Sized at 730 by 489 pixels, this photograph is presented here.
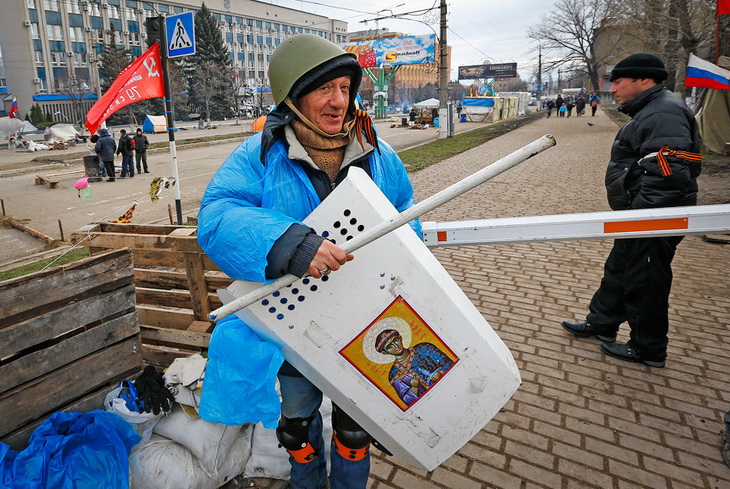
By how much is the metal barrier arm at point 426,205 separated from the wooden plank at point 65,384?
1.47 meters

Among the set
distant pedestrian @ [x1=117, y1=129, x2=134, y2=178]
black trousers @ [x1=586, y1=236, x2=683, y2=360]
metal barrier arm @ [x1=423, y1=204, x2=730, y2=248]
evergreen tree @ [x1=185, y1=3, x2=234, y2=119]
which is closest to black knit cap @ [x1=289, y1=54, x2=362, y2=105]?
metal barrier arm @ [x1=423, y1=204, x2=730, y2=248]

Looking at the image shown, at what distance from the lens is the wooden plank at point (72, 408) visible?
7.17 feet

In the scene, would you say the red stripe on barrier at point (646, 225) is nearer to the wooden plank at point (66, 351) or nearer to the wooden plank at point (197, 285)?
the wooden plank at point (197, 285)

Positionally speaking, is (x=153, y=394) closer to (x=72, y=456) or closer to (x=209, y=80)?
(x=72, y=456)

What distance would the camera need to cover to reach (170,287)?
137 inches

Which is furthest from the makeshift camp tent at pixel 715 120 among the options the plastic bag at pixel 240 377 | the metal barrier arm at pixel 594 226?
the plastic bag at pixel 240 377

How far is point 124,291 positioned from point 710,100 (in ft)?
55.7

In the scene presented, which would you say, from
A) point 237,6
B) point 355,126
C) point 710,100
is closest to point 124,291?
point 355,126

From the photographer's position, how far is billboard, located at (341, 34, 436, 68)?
44938mm

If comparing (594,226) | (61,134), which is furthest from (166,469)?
(61,134)

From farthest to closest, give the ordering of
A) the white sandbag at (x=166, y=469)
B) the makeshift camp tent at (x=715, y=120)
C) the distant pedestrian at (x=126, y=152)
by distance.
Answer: the distant pedestrian at (x=126, y=152), the makeshift camp tent at (x=715, y=120), the white sandbag at (x=166, y=469)

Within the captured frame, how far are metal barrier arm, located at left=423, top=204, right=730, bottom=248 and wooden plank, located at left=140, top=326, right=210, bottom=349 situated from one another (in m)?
1.62

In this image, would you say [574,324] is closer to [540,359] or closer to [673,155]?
[540,359]

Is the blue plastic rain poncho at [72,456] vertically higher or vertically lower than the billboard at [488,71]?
lower
